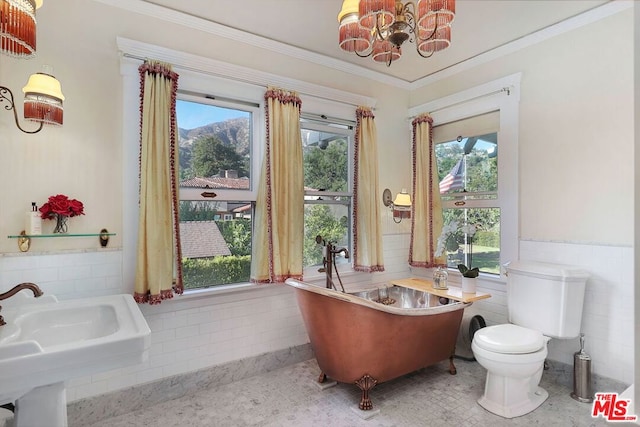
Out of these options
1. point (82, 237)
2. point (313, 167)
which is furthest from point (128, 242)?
point (313, 167)

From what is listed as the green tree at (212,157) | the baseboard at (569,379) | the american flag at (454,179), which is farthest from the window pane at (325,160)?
the baseboard at (569,379)

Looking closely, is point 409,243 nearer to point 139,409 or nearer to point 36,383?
point 139,409

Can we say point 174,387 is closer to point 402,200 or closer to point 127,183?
point 127,183

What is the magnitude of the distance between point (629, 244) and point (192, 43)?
133 inches

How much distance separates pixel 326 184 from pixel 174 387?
2.06 metres

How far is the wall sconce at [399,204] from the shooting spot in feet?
11.6

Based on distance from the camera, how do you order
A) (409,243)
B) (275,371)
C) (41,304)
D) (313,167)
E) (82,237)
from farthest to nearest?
(409,243) < (313,167) < (275,371) < (82,237) < (41,304)

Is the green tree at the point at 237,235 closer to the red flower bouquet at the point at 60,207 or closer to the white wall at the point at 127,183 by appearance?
the white wall at the point at 127,183

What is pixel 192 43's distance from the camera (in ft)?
8.52

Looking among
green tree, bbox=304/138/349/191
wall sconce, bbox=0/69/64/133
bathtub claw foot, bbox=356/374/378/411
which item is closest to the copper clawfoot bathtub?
bathtub claw foot, bbox=356/374/378/411

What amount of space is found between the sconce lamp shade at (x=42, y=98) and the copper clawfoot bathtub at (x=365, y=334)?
1.74m

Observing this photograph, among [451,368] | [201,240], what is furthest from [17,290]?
[451,368]

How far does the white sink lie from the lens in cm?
118

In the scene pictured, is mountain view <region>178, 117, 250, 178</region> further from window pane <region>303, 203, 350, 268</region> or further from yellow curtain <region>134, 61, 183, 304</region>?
window pane <region>303, 203, 350, 268</region>
